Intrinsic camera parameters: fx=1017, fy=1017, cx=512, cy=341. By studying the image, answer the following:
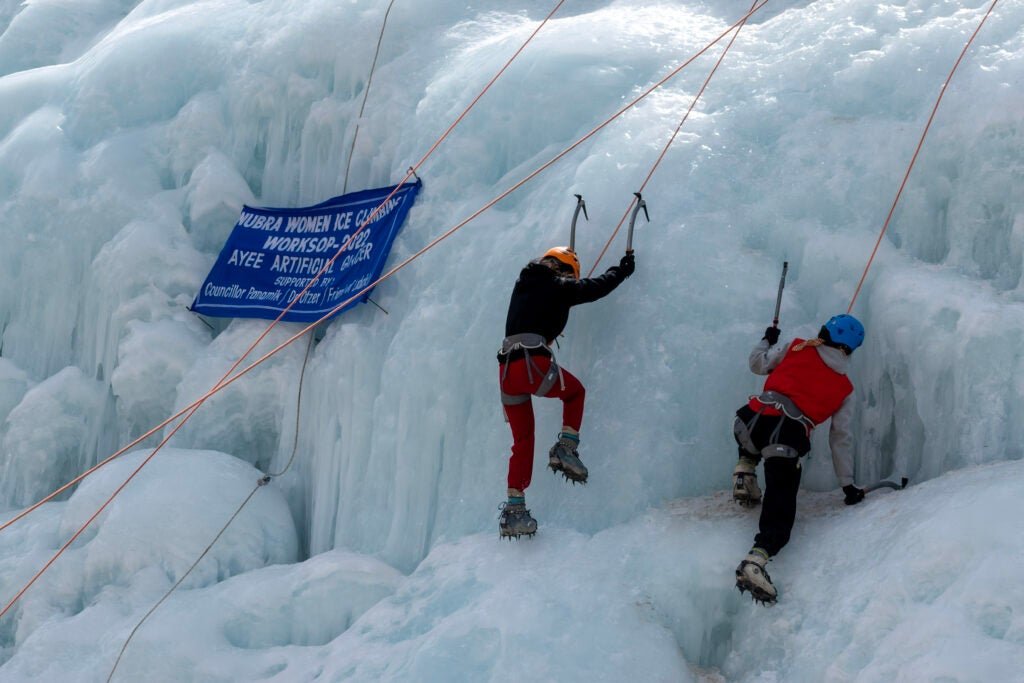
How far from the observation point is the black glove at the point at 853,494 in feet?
14.1

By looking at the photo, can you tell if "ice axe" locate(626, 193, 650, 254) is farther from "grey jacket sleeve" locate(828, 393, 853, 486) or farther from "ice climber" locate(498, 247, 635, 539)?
"grey jacket sleeve" locate(828, 393, 853, 486)

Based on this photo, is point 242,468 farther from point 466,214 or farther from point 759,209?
point 759,209

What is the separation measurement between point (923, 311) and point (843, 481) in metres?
0.85

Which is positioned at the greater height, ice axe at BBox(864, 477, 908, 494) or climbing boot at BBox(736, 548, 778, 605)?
ice axe at BBox(864, 477, 908, 494)

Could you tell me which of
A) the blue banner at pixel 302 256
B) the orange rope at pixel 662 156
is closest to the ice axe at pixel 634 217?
the orange rope at pixel 662 156

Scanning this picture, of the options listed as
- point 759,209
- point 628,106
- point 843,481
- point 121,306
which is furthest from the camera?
point 121,306

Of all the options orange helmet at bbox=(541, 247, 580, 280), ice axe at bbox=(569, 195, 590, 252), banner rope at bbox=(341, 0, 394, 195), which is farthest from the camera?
banner rope at bbox=(341, 0, 394, 195)

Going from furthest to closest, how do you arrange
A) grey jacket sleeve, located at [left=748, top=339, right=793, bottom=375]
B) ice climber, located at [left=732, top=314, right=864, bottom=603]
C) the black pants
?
grey jacket sleeve, located at [left=748, top=339, right=793, bottom=375]
ice climber, located at [left=732, top=314, right=864, bottom=603]
the black pants

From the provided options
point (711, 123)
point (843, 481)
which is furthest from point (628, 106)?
point (843, 481)

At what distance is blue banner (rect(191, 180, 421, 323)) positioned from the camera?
6.74 metres

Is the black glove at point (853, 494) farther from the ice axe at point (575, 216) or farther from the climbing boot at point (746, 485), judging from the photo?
the ice axe at point (575, 216)

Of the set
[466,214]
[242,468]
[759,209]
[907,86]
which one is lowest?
[242,468]

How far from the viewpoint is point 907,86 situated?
5.23 m

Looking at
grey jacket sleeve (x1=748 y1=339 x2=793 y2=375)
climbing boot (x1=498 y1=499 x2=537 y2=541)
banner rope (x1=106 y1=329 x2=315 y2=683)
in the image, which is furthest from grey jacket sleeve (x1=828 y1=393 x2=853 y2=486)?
banner rope (x1=106 y1=329 x2=315 y2=683)
